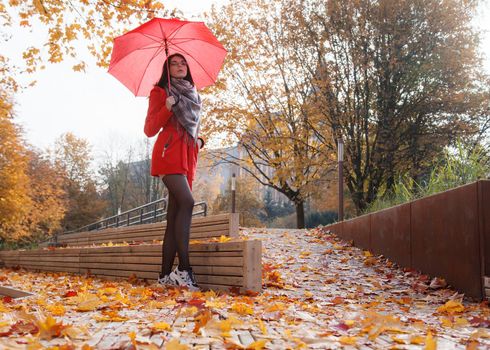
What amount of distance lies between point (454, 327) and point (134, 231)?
24.2 feet

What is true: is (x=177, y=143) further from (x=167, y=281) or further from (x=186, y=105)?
(x=167, y=281)

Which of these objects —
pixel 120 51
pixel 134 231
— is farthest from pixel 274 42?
pixel 120 51

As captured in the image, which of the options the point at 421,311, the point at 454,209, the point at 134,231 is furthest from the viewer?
the point at 134,231

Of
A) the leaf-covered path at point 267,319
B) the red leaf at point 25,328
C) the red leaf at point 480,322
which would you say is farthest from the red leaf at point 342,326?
the red leaf at point 25,328

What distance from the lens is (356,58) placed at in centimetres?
1241

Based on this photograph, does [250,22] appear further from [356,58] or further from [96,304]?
[96,304]

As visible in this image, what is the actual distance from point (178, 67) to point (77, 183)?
33.4 meters

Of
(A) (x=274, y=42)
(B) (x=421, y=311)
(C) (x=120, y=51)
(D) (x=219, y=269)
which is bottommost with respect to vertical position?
(B) (x=421, y=311)

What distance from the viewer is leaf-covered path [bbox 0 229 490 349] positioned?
234 cm

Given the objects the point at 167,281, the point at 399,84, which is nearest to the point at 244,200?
the point at 399,84

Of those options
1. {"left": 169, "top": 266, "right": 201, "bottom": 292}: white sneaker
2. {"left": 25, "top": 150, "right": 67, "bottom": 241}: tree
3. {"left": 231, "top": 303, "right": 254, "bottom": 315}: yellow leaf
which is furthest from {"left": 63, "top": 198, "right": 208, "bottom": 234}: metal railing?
{"left": 231, "top": 303, "right": 254, "bottom": 315}: yellow leaf

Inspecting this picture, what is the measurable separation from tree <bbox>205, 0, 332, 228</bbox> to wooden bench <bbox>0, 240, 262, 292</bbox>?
29.2 feet

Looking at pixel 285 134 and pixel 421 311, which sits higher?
pixel 285 134

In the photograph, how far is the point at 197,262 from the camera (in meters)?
5.04
